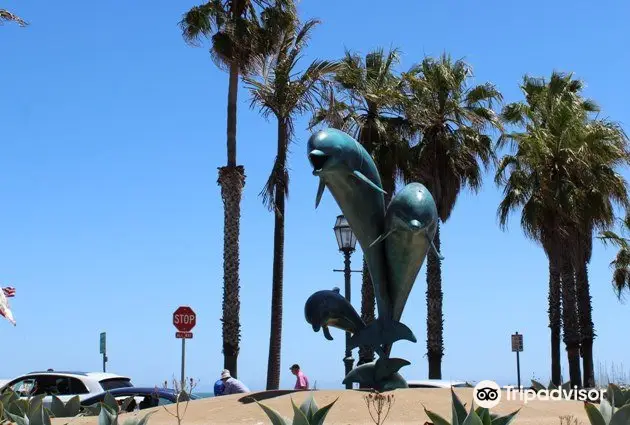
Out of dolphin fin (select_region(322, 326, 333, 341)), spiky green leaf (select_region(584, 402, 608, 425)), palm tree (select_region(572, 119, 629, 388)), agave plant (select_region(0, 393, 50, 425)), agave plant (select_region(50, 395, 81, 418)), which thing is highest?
palm tree (select_region(572, 119, 629, 388))

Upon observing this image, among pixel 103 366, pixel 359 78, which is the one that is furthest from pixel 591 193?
pixel 103 366

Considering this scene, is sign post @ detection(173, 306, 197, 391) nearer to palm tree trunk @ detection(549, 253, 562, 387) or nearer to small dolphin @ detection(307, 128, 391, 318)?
small dolphin @ detection(307, 128, 391, 318)

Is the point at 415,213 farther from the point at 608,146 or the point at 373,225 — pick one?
the point at 608,146

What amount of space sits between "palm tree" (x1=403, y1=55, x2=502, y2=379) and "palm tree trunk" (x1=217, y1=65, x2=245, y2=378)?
18.1 ft

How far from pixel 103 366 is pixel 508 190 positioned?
13.9 metres

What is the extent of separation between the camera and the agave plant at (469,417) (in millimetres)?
6277

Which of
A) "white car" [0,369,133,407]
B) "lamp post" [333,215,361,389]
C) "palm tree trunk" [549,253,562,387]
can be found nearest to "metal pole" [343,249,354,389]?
"lamp post" [333,215,361,389]

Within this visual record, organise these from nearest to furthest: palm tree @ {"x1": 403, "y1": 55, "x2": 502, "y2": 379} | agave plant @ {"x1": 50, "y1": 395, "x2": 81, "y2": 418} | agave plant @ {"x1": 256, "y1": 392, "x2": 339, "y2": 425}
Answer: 1. agave plant @ {"x1": 256, "y1": 392, "x2": 339, "y2": 425}
2. agave plant @ {"x1": 50, "y1": 395, "x2": 81, "y2": 418}
3. palm tree @ {"x1": 403, "y1": 55, "x2": 502, "y2": 379}

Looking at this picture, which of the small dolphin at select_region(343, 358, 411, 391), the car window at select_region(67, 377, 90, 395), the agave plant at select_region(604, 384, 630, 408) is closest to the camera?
the agave plant at select_region(604, 384, 630, 408)

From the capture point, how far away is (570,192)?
27.6 metres

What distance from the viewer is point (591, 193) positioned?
1080 inches

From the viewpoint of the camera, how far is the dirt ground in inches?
386

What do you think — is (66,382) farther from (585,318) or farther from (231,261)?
(585,318)

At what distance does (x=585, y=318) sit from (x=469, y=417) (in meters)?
24.6
